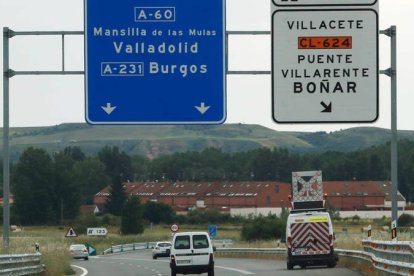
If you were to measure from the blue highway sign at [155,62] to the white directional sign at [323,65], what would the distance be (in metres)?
4.31

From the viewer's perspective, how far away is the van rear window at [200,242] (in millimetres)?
40750

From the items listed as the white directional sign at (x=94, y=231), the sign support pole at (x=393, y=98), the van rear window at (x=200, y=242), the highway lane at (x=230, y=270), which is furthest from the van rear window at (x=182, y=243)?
the white directional sign at (x=94, y=231)

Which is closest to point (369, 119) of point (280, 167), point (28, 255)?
point (28, 255)

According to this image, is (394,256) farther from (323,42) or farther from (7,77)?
(7,77)

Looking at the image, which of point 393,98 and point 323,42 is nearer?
point 323,42

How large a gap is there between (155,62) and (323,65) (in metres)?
5.38

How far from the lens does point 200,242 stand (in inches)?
1608

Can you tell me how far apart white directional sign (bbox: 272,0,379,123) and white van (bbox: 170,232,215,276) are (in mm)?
19207

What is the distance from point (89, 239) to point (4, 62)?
8197cm

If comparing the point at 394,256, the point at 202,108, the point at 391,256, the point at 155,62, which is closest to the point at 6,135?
the point at 155,62

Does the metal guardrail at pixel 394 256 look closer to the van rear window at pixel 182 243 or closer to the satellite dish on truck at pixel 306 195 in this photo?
the van rear window at pixel 182 243

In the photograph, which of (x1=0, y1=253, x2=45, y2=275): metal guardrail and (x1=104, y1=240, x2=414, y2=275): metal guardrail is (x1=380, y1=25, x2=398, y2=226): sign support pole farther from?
(x1=0, y1=253, x2=45, y2=275): metal guardrail

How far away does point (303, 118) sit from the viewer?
68.6 feet

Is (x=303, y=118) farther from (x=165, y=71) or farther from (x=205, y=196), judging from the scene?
(x=205, y=196)
